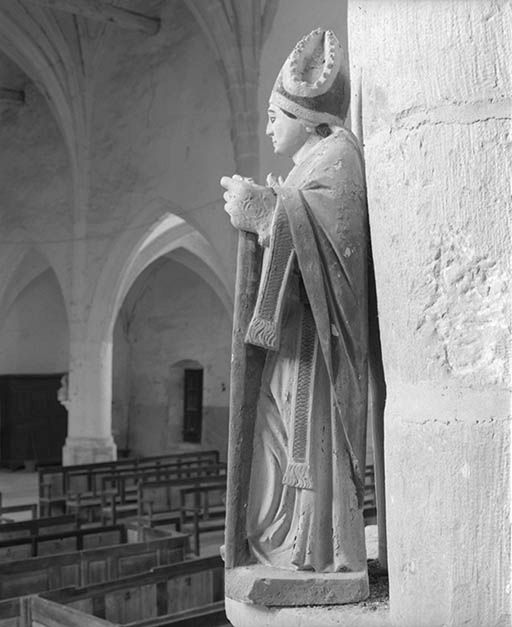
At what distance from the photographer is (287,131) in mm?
2324

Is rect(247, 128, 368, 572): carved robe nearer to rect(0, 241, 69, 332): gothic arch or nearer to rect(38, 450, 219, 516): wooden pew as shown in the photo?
rect(38, 450, 219, 516): wooden pew

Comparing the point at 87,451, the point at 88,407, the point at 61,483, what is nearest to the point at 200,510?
the point at 61,483

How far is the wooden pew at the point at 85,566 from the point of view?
5.80 meters

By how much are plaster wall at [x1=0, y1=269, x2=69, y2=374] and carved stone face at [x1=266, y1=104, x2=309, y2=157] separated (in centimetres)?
1868

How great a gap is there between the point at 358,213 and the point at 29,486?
15751mm

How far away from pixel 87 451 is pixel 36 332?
5.92m

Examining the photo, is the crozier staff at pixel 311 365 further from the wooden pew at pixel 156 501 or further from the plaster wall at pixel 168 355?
the plaster wall at pixel 168 355

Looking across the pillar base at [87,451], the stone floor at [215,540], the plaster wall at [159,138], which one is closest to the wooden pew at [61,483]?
the stone floor at [215,540]

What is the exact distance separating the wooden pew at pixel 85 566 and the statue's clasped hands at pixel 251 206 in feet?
14.2

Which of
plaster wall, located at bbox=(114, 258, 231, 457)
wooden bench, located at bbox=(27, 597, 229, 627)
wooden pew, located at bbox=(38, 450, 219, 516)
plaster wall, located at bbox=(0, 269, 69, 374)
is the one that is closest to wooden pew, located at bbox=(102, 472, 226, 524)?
wooden pew, located at bbox=(38, 450, 219, 516)

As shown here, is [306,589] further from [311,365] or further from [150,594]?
[150,594]

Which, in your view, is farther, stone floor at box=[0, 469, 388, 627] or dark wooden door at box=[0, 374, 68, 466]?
dark wooden door at box=[0, 374, 68, 466]

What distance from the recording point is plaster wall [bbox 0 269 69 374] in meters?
20.5

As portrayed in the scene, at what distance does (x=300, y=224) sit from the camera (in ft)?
6.82
